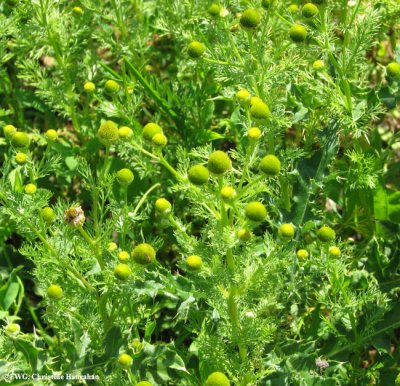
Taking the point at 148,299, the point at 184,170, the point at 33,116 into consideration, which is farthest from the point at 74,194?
the point at 184,170

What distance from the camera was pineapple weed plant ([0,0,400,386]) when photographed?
1.85 m

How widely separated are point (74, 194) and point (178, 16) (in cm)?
89

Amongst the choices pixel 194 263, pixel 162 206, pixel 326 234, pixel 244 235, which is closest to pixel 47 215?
pixel 162 206

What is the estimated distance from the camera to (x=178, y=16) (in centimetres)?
253

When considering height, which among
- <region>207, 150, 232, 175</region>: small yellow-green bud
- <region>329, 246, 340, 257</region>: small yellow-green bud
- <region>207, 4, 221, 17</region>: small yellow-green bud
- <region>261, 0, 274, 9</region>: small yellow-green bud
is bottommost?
<region>329, 246, 340, 257</region>: small yellow-green bud

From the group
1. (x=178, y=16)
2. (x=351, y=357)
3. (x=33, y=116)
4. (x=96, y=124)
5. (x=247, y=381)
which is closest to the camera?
(x=247, y=381)

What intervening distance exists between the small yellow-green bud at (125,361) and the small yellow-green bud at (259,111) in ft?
2.36

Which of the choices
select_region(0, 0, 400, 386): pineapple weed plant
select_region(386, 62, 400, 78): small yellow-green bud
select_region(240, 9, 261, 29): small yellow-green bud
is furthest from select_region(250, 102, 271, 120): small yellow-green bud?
select_region(386, 62, 400, 78): small yellow-green bud

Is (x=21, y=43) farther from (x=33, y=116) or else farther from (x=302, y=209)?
(x=302, y=209)

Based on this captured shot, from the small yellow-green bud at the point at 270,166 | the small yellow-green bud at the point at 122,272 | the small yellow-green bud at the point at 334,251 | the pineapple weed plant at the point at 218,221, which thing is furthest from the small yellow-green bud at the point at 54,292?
the small yellow-green bud at the point at 334,251

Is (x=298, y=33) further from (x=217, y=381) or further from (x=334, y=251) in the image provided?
(x=217, y=381)

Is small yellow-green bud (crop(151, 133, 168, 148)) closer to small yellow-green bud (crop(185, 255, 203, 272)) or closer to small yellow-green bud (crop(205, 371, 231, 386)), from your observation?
small yellow-green bud (crop(185, 255, 203, 272))

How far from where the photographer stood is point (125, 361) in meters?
1.74

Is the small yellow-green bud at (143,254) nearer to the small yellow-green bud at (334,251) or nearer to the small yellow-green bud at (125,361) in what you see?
the small yellow-green bud at (125,361)
